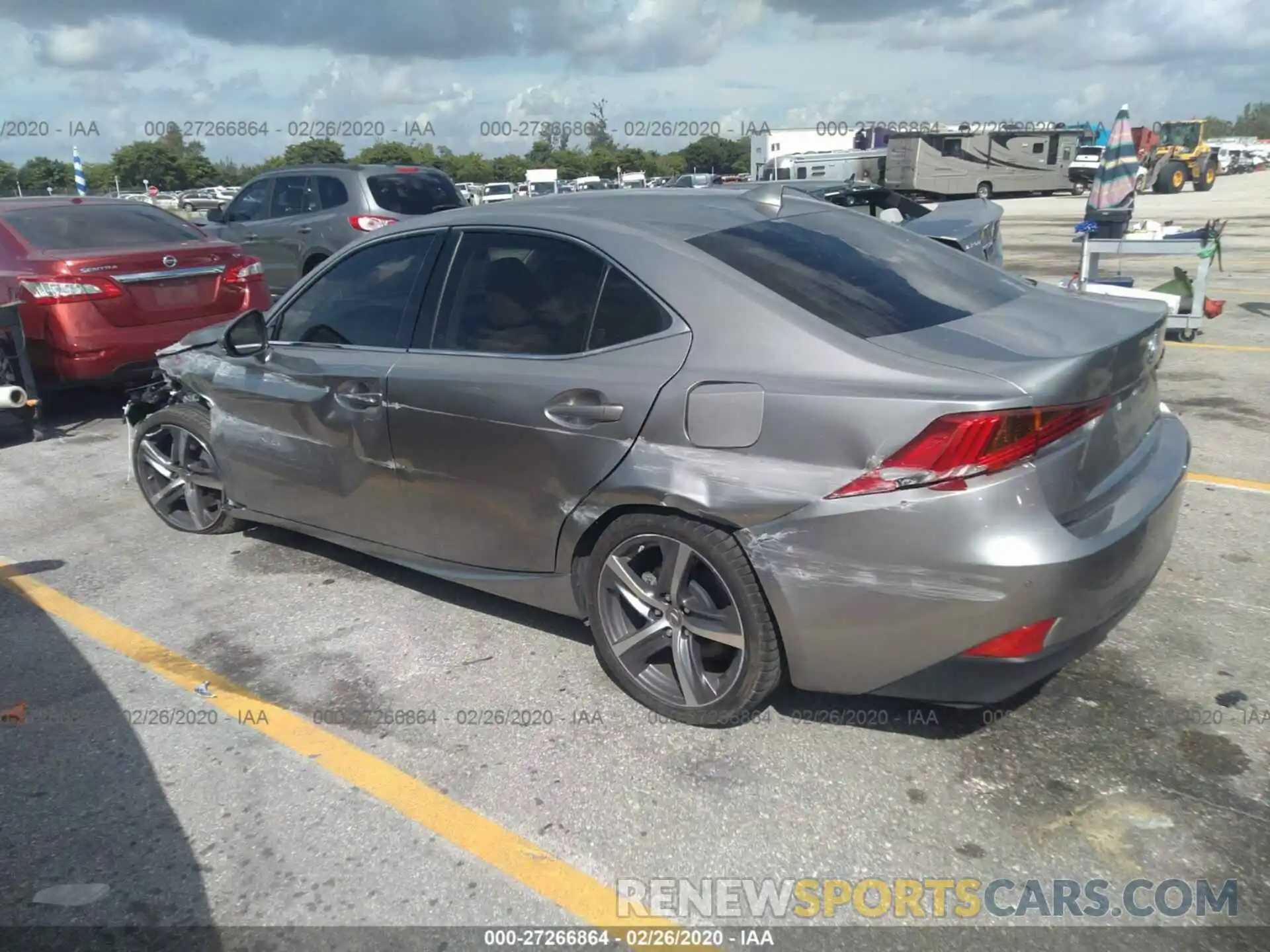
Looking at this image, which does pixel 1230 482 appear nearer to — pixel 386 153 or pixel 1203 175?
pixel 1203 175

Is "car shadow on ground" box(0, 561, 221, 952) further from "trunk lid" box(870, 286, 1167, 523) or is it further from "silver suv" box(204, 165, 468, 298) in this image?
"silver suv" box(204, 165, 468, 298)

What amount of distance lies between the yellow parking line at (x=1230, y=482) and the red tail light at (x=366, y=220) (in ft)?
27.0

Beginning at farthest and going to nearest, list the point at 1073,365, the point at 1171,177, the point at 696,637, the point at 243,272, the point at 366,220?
the point at 1171,177 < the point at 366,220 < the point at 243,272 < the point at 696,637 < the point at 1073,365

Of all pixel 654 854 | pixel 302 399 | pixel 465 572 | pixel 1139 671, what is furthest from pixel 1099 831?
pixel 302 399

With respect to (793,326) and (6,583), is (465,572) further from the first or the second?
(6,583)

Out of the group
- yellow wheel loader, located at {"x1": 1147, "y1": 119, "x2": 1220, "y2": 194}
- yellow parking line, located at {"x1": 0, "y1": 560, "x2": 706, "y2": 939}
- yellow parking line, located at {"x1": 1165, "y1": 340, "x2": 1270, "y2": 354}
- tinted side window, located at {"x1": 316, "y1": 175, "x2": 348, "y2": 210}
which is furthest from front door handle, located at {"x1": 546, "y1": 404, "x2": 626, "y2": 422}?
yellow wheel loader, located at {"x1": 1147, "y1": 119, "x2": 1220, "y2": 194}

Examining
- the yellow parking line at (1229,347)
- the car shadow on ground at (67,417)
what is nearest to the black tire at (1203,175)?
the yellow parking line at (1229,347)

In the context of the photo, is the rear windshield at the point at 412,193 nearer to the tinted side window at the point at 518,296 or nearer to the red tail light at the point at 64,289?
the red tail light at the point at 64,289

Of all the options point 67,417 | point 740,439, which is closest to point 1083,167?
point 67,417

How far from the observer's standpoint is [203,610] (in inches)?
171

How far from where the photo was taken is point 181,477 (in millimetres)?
5148

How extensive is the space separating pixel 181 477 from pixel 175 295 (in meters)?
2.76

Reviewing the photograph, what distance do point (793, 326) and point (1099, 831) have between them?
1610 mm

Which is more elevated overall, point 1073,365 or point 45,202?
point 45,202
